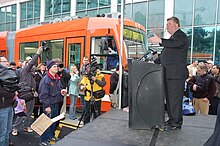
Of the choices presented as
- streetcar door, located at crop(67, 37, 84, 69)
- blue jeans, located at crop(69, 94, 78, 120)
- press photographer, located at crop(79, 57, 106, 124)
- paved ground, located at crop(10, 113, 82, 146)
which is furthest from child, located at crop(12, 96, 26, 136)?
streetcar door, located at crop(67, 37, 84, 69)

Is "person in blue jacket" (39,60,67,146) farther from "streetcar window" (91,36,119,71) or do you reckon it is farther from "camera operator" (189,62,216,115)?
"camera operator" (189,62,216,115)

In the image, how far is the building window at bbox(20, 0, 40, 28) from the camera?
2573 centimetres

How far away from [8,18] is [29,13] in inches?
176

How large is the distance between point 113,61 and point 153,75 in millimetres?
3875

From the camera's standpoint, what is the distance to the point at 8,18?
96.6ft

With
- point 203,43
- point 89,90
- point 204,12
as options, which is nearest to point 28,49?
point 89,90

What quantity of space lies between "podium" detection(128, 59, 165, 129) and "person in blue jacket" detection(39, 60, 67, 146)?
2.00m

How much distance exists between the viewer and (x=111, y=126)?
12.3 ft

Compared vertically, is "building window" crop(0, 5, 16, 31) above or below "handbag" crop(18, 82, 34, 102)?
above

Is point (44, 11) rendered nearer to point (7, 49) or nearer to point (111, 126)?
point (7, 49)

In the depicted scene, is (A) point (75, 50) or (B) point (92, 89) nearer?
(B) point (92, 89)

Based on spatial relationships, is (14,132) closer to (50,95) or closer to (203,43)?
(50,95)

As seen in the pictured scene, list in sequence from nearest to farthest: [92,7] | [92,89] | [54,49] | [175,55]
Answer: [175,55] < [92,89] < [54,49] < [92,7]

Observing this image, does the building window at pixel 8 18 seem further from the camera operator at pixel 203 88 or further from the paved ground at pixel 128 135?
the paved ground at pixel 128 135
